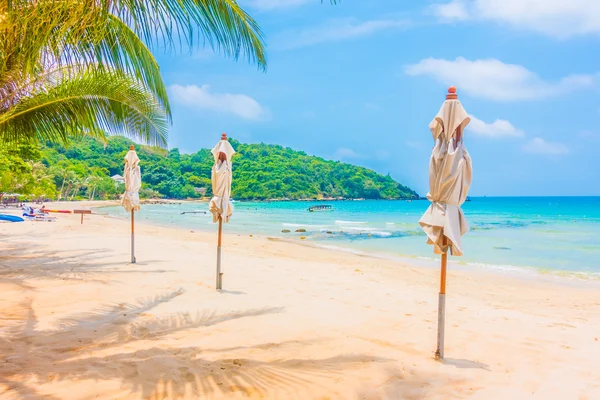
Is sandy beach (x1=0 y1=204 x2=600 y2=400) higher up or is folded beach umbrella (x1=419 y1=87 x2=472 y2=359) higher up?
folded beach umbrella (x1=419 y1=87 x2=472 y2=359)

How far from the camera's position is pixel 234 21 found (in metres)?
3.36

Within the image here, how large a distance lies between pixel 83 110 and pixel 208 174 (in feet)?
292

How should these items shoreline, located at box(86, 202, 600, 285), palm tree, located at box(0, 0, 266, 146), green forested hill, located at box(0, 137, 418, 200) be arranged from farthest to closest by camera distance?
1. green forested hill, located at box(0, 137, 418, 200)
2. shoreline, located at box(86, 202, 600, 285)
3. palm tree, located at box(0, 0, 266, 146)

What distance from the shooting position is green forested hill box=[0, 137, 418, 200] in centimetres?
6575

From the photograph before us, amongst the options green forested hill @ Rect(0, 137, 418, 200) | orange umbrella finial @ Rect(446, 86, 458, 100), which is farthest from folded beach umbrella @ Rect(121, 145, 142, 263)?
green forested hill @ Rect(0, 137, 418, 200)

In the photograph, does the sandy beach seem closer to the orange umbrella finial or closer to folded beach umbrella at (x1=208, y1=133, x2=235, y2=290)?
folded beach umbrella at (x1=208, y1=133, x2=235, y2=290)

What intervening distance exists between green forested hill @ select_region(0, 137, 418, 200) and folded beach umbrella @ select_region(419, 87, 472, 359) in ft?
200

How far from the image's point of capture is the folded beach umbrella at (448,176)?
3.12m

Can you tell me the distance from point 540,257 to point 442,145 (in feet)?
46.2

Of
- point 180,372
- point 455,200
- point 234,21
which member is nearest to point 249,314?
point 180,372

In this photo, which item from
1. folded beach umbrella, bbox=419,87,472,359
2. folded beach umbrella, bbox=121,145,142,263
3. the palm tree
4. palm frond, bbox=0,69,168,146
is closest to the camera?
the palm tree

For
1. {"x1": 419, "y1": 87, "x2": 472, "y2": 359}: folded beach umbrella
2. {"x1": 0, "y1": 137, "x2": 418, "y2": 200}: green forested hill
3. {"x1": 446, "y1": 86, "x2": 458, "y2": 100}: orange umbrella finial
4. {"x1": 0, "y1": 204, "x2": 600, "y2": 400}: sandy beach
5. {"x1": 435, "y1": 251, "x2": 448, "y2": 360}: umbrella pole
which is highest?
{"x1": 0, "y1": 137, "x2": 418, "y2": 200}: green forested hill

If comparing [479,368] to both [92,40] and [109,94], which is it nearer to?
[92,40]

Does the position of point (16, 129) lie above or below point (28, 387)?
above
